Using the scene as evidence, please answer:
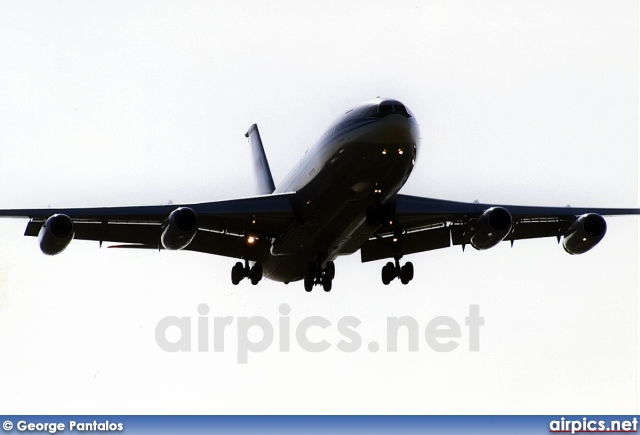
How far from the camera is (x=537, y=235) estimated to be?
4109cm

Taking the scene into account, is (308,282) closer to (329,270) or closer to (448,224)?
(329,270)

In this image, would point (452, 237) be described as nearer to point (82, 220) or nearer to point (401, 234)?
point (401, 234)

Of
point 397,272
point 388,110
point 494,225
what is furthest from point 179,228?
point 494,225

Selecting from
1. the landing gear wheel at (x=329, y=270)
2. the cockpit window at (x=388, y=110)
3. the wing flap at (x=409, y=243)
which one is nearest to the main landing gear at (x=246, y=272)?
the landing gear wheel at (x=329, y=270)

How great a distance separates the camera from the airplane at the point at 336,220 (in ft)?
106

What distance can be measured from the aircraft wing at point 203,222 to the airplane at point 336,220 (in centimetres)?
3

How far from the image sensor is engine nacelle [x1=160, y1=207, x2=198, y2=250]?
3362cm

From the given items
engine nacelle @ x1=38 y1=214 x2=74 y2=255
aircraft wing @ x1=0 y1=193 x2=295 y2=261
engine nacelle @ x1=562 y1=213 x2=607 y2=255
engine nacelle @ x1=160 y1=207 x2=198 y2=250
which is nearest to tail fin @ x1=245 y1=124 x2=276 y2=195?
aircraft wing @ x1=0 y1=193 x2=295 y2=261

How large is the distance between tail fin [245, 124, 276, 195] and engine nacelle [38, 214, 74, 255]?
1485 centimetres

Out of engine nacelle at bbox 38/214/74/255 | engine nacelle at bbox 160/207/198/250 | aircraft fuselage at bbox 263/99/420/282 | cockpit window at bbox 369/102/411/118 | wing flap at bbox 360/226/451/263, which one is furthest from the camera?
wing flap at bbox 360/226/451/263

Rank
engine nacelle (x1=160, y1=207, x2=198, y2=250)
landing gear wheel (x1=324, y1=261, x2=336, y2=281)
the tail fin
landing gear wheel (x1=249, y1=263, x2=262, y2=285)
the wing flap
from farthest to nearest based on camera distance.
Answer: the tail fin < the wing flap < landing gear wheel (x1=249, y1=263, x2=262, y2=285) < landing gear wheel (x1=324, y1=261, x2=336, y2=281) < engine nacelle (x1=160, y1=207, x2=198, y2=250)

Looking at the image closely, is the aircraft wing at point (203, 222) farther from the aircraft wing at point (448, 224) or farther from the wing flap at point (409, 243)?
the wing flap at point (409, 243)

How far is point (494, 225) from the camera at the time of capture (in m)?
35.1

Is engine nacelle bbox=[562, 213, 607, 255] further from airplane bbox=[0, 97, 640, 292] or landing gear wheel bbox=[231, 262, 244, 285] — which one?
landing gear wheel bbox=[231, 262, 244, 285]
